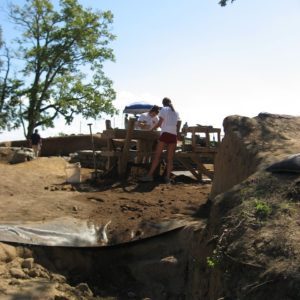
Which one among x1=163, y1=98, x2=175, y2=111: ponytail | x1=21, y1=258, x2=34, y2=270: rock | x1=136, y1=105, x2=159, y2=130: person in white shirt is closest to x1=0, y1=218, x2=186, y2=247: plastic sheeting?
x1=21, y1=258, x2=34, y2=270: rock

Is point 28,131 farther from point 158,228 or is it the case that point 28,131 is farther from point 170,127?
point 158,228

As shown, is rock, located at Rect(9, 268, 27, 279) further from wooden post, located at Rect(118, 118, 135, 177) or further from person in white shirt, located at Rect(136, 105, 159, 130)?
person in white shirt, located at Rect(136, 105, 159, 130)

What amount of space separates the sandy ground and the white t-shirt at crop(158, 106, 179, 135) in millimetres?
1073

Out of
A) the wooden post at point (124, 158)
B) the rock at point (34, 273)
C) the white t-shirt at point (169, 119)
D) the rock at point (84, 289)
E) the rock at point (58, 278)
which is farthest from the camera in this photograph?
the wooden post at point (124, 158)

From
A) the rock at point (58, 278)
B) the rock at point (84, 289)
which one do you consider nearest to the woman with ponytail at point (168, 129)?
the rock at point (58, 278)

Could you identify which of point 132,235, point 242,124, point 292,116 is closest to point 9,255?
point 132,235

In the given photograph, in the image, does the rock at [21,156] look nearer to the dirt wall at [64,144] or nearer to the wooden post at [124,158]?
the dirt wall at [64,144]

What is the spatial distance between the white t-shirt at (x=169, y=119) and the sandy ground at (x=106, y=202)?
107cm

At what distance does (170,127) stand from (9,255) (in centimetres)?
465

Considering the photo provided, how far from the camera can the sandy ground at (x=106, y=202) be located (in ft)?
23.7

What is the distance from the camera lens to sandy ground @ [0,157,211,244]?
23.7ft

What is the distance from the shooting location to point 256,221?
4.73 metres

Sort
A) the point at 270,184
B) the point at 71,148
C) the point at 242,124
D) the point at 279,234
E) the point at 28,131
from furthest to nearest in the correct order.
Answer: the point at 28,131, the point at 71,148, the point at 242,124, the point at 270,184, the point at 279,234

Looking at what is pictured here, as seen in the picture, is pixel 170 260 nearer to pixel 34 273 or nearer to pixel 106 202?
pixel 34 273
